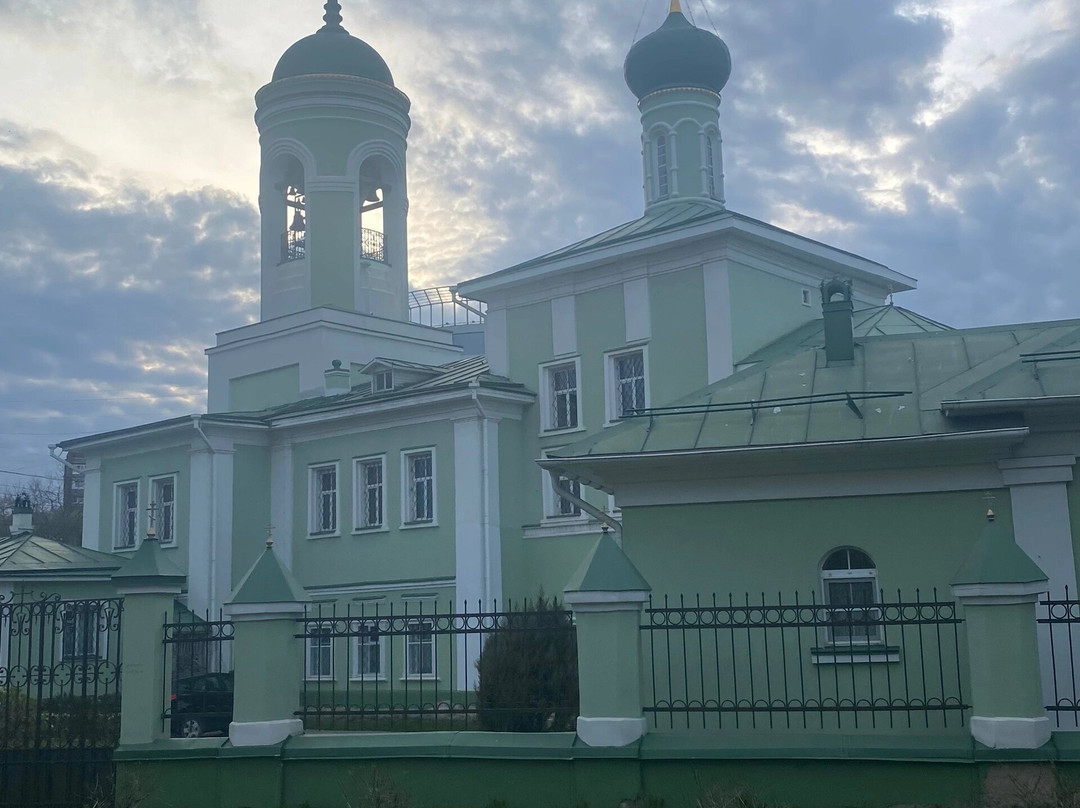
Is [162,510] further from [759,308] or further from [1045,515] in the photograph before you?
[1045,515]

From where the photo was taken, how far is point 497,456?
76.3ft

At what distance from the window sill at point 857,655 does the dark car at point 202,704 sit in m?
4.99

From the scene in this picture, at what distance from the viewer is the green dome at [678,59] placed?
1030 inches

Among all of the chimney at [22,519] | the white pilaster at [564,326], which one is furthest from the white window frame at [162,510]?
the white pilaster at [564,326]

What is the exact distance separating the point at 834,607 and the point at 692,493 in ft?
9.17

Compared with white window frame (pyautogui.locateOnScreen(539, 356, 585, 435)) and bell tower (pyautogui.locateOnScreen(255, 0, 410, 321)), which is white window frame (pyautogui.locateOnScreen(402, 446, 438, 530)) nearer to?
white window frame (pyautogui.locateOnScreen(539, 356, 585, 435))

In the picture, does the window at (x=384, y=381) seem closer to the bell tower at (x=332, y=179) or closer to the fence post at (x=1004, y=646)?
the bell tower at (x=332, y=179)

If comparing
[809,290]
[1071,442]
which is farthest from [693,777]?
[809,290]

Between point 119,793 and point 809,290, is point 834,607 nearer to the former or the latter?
point 119,793

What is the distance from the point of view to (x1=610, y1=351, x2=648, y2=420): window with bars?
890 inches

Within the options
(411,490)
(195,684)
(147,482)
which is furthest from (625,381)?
(147,482)

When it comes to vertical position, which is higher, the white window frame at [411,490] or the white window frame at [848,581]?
the white window frame at [411,490]

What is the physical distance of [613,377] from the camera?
22.9 meters

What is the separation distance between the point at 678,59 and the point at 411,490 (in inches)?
411
